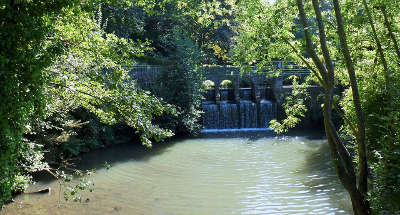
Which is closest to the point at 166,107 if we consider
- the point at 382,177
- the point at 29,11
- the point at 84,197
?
the point at 29,11

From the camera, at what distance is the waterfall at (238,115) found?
20.2m

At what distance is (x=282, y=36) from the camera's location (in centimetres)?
649

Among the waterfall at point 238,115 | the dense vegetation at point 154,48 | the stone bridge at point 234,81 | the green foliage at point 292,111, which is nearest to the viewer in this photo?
the dense vegetation at point 154,48

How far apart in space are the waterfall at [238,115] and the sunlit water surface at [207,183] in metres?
3.88

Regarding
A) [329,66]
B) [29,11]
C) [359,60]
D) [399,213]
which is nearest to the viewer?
[29,11]

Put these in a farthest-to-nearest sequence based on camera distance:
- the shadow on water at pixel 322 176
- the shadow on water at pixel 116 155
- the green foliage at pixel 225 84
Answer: the green foliage at pixel 225 84 < the shadow on water at pixel 116 155 < the shadow on water at pixel 322 176

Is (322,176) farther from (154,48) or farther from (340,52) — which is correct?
(154,48)

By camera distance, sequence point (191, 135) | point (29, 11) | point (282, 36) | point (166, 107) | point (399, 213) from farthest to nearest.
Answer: point (191, 135)
point (282, 36)
point (166, 107)
point (399, 213)
point (29, 11)

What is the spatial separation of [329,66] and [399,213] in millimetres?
2531

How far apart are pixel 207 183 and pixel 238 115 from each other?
384 inches

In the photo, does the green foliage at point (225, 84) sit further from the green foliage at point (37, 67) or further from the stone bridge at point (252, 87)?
the green foliage at point (37, 67)

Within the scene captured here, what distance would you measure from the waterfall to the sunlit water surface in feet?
12.7

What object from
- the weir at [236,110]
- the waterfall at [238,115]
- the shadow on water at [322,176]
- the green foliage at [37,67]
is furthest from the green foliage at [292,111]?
the waterfall at [238,115]

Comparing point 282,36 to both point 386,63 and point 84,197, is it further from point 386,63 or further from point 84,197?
point 84,197
